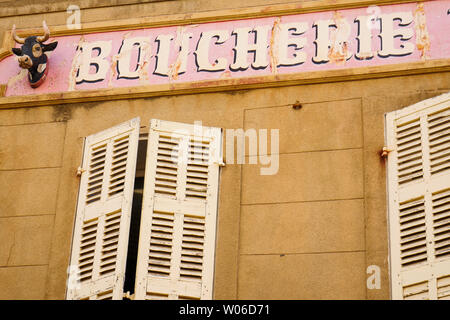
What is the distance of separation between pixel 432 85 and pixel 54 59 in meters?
4.24

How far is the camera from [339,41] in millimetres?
11203

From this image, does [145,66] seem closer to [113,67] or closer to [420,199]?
[113,67]

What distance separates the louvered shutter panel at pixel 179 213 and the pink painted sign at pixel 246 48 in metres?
1.06

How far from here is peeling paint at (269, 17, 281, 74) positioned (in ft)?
36.9

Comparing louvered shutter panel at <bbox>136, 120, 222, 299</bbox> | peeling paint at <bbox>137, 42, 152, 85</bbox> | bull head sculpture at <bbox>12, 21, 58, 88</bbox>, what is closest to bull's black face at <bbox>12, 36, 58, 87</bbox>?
bull head sculpture at <bbox>12, 21, 58, 88</bbox>

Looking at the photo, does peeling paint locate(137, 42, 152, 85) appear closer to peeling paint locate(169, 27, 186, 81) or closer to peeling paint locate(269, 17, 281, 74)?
peeling paint locate(169, 27, 186, 81)

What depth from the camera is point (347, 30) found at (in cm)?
1127

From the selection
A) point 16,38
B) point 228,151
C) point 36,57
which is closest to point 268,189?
point 228,151

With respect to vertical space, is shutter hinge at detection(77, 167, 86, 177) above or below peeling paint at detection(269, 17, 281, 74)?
below

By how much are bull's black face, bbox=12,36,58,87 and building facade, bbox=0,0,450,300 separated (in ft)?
0.13

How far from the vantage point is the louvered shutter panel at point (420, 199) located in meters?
9.27

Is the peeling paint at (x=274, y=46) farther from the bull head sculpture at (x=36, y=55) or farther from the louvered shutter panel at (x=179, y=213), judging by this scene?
the bull head sculpture at (x=36, y=55)
